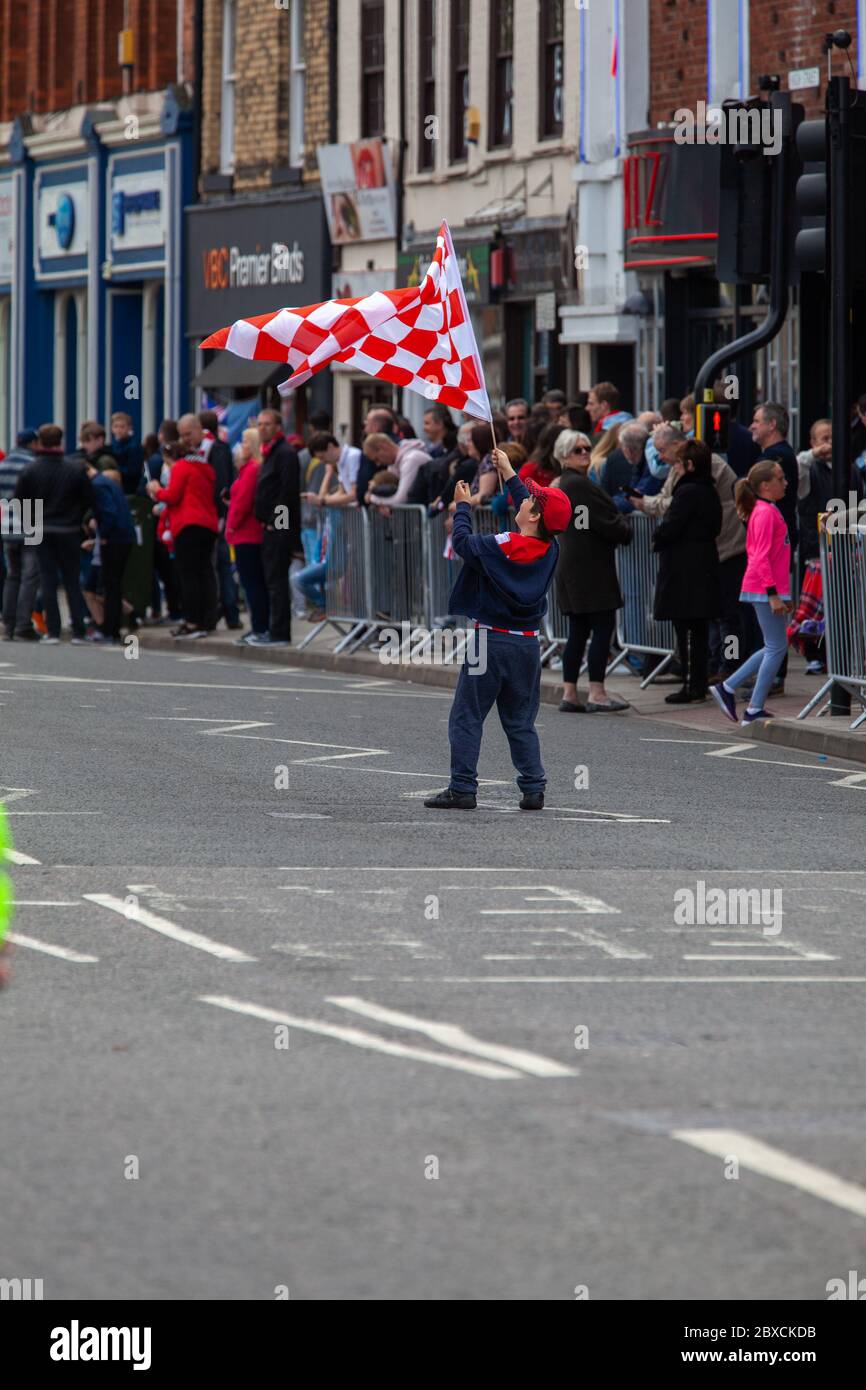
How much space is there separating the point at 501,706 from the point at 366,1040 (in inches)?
222

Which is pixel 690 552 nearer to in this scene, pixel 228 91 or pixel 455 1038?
pixel 455 1038

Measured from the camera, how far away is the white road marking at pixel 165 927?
897 cm

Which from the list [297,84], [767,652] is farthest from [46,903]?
[297,84]

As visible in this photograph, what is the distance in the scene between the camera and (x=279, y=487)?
23172mm

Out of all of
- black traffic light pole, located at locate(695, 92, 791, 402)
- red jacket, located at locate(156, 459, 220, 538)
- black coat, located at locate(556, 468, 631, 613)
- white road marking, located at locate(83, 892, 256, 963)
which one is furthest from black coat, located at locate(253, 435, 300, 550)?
white road marking, located at locate(83, 892, 256, 963)

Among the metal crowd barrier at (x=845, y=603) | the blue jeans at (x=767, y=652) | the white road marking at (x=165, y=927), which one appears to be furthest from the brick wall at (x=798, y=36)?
the white road marking at (x=165, y=927)

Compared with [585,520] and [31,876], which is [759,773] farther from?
[31,876]

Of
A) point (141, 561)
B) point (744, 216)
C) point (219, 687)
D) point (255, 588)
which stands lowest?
point (219, 687)

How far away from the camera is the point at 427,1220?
568cm

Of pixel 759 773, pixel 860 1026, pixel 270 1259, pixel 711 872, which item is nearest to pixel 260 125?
pixel 759 773

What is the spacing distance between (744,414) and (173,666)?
7146 mm

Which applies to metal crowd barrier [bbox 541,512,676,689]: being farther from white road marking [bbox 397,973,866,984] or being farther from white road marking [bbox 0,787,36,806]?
white road marking [bbox 397,973,866,984]

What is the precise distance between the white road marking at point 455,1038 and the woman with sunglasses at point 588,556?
32.5 ft

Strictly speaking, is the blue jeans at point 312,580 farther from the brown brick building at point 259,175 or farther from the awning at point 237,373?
the awning at point 237,373
